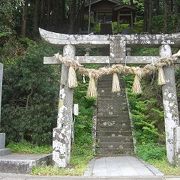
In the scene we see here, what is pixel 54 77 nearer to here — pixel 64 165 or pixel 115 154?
pixel 115 154

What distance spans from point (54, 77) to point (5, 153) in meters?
4.79

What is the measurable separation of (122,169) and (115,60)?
11.1ft

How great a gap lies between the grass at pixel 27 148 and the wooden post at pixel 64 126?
9.27 feet

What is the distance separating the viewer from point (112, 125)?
16.9 m

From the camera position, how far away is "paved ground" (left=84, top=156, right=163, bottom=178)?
9.69 m

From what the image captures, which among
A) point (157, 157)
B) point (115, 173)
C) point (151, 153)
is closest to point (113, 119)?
point (151, 153)

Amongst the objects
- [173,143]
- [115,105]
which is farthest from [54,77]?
[173,143]

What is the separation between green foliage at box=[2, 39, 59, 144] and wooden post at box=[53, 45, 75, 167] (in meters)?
3.21

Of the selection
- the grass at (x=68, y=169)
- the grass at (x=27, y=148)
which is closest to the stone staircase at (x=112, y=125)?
the grass at (x=27, y=148)

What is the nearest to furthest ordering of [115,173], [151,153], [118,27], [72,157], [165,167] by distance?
[115,173] → [165,167] → [151,153] → [72,157] → [118,27]

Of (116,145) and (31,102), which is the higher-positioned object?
(31,102)

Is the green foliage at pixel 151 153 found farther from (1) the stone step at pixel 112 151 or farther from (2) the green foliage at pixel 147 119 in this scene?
(2) the green foliage at pixel 147 119

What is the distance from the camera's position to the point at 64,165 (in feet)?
35.8

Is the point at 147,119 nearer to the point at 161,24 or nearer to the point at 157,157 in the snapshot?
the point at 157,157
